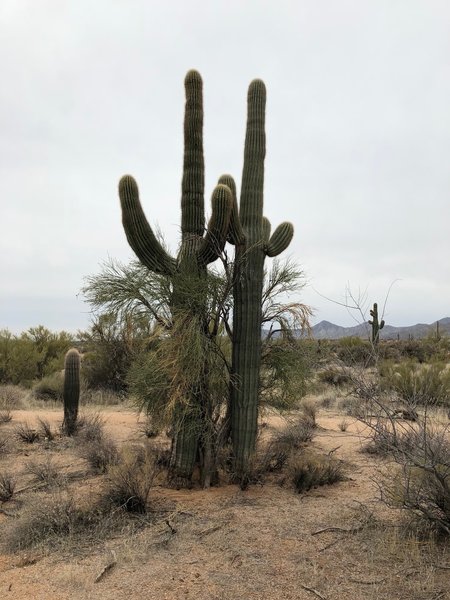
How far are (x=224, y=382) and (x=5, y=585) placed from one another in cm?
431

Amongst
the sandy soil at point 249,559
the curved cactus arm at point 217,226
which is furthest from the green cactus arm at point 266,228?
the sandy soil at point 249,559

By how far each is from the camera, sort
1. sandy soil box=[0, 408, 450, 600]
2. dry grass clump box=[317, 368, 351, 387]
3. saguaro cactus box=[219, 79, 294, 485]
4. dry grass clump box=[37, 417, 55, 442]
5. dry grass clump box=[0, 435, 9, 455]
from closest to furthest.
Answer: sandy soil box=[0, 408, 450, 600] → saguaro cactus box=[219, 79, 294, 485] → dry grass clump box=[0, 435, 9, 455] → dry grass clump box=[37, 417, 55, 442] → dry grass clump box=[317, 368, 351, 387]

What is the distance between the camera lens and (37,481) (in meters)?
8.22

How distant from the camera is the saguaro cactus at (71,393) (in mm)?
12227

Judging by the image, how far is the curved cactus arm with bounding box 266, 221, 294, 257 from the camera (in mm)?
8922

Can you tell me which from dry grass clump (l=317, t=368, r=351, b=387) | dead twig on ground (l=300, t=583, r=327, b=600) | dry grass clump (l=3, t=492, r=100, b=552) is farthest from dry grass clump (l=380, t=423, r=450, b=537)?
dry grass clump (l=317, t=368, r=351, b=387)

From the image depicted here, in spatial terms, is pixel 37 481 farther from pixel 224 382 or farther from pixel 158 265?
pixel 158 265

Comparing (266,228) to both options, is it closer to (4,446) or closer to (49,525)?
(49,525)

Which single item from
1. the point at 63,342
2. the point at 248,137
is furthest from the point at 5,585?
the point at 63,342

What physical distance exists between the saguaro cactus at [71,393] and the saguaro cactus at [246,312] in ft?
18.1

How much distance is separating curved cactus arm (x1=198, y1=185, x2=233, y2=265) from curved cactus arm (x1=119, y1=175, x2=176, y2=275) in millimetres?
583

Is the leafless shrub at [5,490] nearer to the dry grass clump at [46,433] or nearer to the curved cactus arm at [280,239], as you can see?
the dry grass clump at [46,433]

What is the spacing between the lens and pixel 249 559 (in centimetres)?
501

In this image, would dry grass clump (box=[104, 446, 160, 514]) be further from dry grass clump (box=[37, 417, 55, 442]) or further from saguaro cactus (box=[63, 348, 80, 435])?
saguaro cactus (box=[63, 348, 80, 435])
